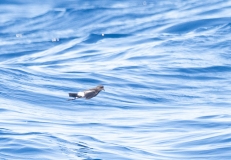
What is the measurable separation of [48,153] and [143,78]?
5520mm

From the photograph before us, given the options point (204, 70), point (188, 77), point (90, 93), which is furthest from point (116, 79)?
point (90, 93)

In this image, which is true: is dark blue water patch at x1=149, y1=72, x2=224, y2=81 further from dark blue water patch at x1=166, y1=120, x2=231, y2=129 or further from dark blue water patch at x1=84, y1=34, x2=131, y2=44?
dark blue water patch at x1=84, y1=34, x2=131, y2=44

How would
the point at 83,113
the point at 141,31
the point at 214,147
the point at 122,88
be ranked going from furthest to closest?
the point at 141,31 < the point at 122,88 < the point at 83,113 < the point at 214,147

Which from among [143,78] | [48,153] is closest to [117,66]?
[143,78]

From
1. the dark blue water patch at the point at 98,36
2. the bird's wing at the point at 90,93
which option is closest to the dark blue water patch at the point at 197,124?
the bird's wing at the point at 90,93

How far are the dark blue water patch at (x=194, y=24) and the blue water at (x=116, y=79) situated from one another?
0.08 ft

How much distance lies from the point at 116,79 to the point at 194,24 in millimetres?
5273

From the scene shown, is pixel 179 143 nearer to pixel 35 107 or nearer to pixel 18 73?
pixel 35 107

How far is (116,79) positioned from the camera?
14.2 metres

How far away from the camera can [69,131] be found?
10.3m

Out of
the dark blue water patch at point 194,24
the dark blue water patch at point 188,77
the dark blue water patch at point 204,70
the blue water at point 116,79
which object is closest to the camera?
the blue water at point 116,79

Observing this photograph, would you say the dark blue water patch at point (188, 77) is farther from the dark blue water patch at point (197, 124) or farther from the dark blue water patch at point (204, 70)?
the dark blue water patch at point (197, 124)

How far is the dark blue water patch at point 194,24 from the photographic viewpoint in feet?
60.6

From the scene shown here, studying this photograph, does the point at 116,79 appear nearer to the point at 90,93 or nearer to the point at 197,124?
the point at 197,124
